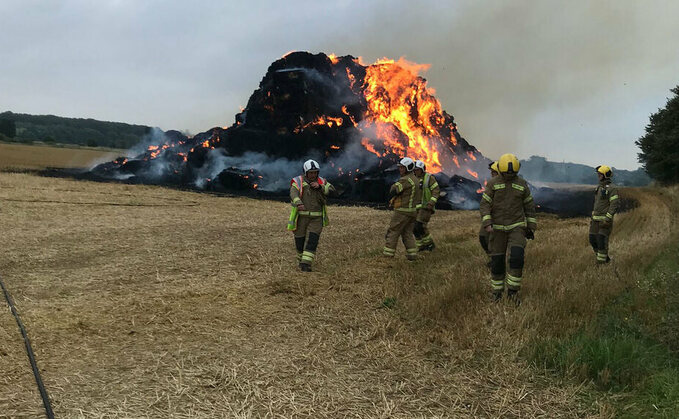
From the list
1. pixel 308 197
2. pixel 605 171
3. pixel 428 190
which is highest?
pixel 605 171

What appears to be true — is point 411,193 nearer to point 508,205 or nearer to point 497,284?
point 508,205

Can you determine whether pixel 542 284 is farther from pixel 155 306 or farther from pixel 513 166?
pixel 155 306

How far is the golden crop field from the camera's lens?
4.05m

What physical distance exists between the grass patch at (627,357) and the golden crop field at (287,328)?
0.48 ft

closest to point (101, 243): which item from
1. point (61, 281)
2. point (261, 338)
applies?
point (61, 281)

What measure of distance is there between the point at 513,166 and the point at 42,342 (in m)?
6.65

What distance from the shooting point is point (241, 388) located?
4.21 meters

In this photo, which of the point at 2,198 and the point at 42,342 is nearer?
the point at 42,342

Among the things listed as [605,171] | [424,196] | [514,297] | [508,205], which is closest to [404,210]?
[424,196]

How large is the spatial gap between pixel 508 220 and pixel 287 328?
12.4ft

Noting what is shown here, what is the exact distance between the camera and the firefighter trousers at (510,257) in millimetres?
6879

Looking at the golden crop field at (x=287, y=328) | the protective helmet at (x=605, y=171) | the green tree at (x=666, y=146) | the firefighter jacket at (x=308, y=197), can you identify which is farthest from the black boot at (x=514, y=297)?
the green tree at (x=666, y=146)

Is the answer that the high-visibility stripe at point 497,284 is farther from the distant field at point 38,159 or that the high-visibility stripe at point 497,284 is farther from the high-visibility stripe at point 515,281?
the distant field at point 38,159

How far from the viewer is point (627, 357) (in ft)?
15.0
